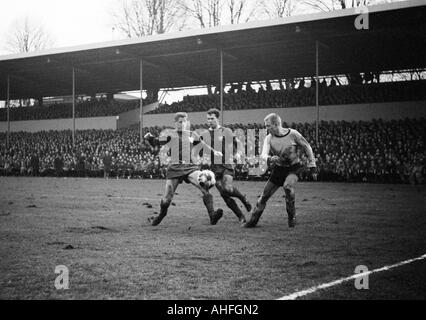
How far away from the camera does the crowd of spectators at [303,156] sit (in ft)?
76.3

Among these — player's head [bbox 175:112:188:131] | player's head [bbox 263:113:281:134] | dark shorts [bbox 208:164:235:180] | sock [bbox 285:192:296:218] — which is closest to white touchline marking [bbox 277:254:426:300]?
sock [bbox 285:192:296:218]

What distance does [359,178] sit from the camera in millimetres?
24000

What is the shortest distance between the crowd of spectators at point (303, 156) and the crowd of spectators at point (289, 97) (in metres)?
4.17

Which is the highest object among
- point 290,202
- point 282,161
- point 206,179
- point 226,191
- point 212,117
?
point 212,117

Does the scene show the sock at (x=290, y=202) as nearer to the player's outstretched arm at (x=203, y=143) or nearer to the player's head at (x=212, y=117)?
the player's outstretched arm at (x=203, y=143)

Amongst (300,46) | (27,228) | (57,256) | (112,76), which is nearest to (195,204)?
Answer: (27,228)

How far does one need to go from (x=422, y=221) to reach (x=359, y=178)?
14945mm

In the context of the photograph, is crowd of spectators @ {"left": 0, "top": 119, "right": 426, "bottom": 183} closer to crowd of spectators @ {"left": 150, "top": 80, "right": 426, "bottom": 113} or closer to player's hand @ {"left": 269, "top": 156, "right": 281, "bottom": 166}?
crowd of spectators @ {"left": 150, "top": 80, "right": 426, "bottom": 113}

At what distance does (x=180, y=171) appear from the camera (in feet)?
29.7

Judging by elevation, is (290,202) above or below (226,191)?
below

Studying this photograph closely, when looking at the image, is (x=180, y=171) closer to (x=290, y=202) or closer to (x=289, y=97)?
(x=290, y=202)

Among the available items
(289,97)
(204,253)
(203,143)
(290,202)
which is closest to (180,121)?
(203,143)

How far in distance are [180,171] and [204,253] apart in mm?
2866
